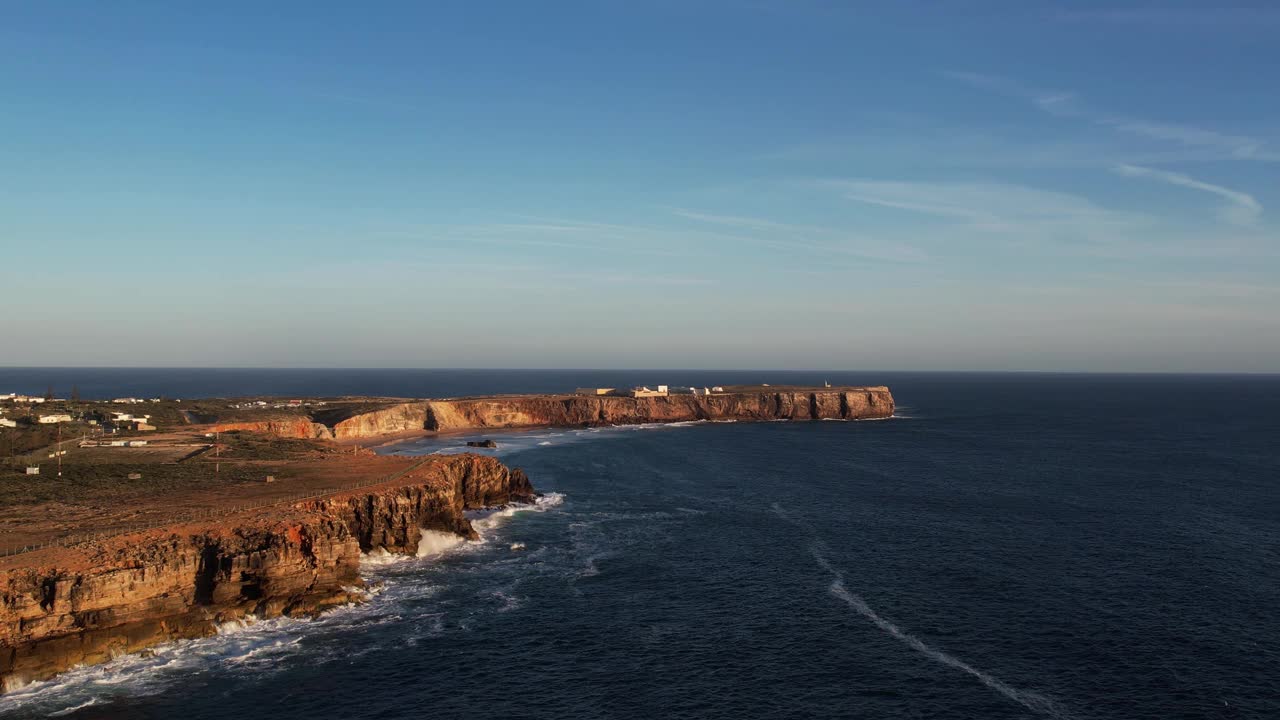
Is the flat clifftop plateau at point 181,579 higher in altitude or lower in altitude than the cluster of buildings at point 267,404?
lower

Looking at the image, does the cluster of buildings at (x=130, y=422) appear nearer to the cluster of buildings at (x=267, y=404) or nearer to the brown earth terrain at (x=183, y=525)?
the brown earth terrain at (x=183, y=525)

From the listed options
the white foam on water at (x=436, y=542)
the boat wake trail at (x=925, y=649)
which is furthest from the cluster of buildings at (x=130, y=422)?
the boat wake trail at (x=925, y=649)

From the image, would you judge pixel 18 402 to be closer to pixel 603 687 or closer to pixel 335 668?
pixel 335 668

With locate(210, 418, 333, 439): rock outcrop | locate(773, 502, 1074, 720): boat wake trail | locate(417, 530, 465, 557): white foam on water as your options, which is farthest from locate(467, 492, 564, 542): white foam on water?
locate(210, 418, 333, 439): rock outcrop

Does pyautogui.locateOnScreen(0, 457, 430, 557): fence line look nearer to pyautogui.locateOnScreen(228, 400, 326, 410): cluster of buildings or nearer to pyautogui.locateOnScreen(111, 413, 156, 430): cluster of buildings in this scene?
pyautogui.locateOnScreen(111, 413, 156, 430): cluster of buildings

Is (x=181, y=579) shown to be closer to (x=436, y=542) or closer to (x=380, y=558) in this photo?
(x=380, y=558)

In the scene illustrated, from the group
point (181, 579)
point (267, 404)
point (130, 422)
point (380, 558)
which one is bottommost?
point (380, 558)

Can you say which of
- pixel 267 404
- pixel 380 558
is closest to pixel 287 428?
pixel 267 404
